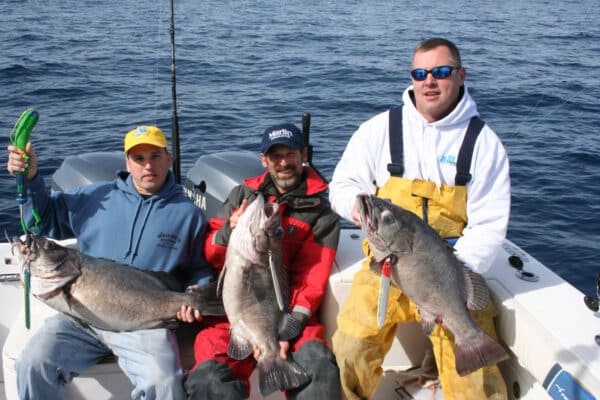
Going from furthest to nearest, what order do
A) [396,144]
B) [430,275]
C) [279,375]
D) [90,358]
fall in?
1. [396,144]
2. [90,358]
3. [279,375]
4. [430,275]

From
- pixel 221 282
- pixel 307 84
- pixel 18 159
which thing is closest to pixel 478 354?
pixel 221 282

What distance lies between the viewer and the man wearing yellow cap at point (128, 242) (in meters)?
3.76

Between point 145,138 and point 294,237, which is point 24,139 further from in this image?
point 294,237

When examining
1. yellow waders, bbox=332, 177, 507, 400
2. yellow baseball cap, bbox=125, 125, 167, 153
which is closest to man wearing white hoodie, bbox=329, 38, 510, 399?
yellow waders, bbox=332, 177, 507, 400

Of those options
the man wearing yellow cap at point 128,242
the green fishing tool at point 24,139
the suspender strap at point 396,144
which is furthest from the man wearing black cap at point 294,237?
the green fishing tool at point 24,139

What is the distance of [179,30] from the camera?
24.3m

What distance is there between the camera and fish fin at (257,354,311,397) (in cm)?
374

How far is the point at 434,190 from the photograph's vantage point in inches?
157

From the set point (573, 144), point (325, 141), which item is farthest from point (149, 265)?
→ point (573, 144)

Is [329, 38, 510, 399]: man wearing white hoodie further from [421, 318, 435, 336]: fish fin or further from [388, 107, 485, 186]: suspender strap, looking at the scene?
[421, 318, 435, 336]: fish fin

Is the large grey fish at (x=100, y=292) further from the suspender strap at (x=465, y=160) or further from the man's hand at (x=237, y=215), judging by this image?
the suspender strap at (x=465, y=160)

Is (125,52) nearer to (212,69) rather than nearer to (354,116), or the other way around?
(212,69)

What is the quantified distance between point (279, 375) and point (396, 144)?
5.39ft

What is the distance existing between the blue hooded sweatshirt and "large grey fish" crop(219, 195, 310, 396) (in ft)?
1.63
